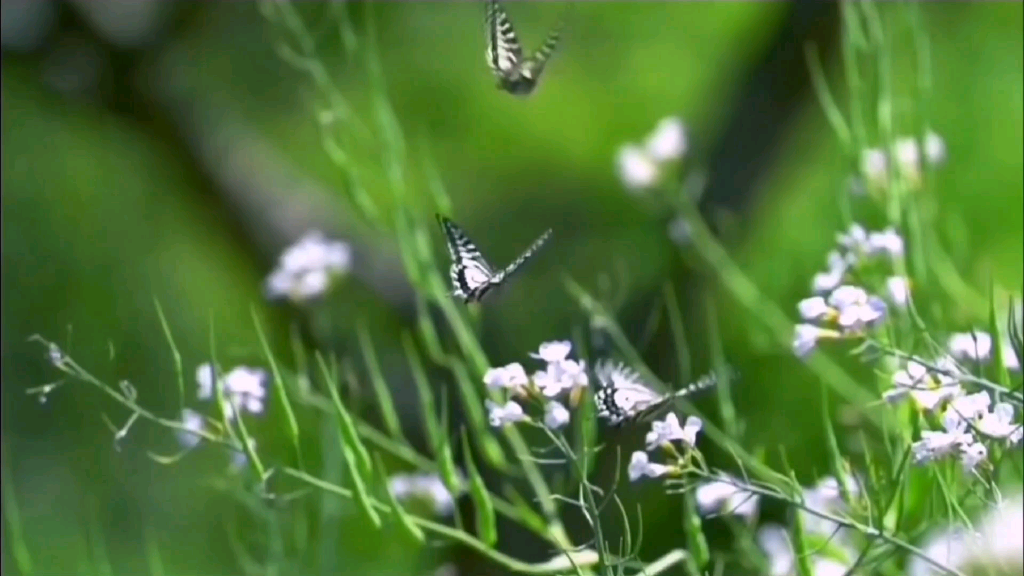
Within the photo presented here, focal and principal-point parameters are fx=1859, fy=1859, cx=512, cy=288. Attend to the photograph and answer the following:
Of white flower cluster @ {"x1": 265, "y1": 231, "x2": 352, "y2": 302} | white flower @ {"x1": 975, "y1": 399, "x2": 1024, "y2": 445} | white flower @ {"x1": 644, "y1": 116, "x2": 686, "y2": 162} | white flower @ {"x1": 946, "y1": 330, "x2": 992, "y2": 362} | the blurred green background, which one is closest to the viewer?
white flower @ {"x1": 975, "y1": 399, "x2": 1024, "y2": 445}

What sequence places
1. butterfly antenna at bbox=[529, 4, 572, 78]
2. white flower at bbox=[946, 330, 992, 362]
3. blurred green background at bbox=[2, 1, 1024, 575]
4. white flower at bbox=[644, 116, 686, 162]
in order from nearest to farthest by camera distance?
white flower at bbox=[946, 330, 992, 362]
butterfly antenna at bbox=[529, 4, 572, 78]
white flower at bbox=[644, 116, 686, 162]
blurred green background at bbox=[2, 1, 1024, 575]

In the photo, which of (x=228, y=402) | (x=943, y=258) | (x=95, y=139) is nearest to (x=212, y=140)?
(x=95, y=139)

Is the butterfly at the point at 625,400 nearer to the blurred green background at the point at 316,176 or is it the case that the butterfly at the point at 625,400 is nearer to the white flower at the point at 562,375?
the white flower at the point at 562,375

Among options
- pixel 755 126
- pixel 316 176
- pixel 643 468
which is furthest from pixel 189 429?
pixel 316 176

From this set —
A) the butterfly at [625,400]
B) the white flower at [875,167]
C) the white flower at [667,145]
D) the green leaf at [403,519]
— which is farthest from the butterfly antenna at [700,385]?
the white flower at [667,145]

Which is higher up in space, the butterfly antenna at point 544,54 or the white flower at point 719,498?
the butterfly antenna at point 544,54

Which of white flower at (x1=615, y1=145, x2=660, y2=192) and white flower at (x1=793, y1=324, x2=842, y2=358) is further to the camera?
white flower at (x1=615, y1=145, x2=660, y2=192)

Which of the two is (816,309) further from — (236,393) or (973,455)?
(236,393)

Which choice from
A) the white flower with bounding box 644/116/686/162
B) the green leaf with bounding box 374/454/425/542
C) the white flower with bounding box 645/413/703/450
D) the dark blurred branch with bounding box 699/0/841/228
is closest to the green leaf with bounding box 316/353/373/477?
the green leaf with bounding box 374/454/425/542

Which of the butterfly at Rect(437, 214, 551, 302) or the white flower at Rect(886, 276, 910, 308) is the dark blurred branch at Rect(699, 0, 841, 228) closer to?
the white flower at Rect(886, 276, 910, 308)
